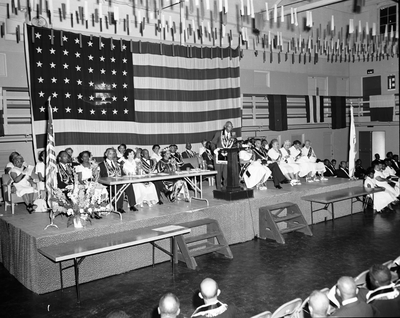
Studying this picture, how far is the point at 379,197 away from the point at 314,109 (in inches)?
310

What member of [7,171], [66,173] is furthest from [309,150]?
[7,171]

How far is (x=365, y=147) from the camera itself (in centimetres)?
2156

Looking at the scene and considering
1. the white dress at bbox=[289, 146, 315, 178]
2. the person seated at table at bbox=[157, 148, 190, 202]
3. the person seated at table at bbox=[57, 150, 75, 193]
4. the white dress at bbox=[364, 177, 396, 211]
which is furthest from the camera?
the white dress at bbox=[289, 146, 315, 178]

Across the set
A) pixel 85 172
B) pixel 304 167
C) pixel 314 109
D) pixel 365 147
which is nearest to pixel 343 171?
pixel 304 167

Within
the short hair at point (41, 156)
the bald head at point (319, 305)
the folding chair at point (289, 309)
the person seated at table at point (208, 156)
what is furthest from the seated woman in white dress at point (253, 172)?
the bald head at point (319, 305)

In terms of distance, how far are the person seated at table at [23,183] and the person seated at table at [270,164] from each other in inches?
234

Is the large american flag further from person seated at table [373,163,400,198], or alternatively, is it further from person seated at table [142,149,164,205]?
person seated at table [373,163,400,198]

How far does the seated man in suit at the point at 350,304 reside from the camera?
12.0 ft

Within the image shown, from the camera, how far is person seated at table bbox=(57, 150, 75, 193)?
9305mm

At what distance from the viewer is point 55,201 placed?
26.1ft

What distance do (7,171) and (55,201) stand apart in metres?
2.68

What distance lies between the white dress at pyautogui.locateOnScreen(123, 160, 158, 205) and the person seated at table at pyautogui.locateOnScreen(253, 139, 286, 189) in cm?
359

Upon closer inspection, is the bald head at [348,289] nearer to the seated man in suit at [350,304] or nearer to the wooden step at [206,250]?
the seated man in suit at [350,304]

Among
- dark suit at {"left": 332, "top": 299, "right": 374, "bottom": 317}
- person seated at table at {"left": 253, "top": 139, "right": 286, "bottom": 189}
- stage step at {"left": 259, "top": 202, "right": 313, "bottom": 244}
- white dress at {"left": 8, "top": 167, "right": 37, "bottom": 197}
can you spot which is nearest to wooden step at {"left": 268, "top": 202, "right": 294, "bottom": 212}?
stage step at {"left": 259, "top": 202, "right": 313, "bottom": 244}
